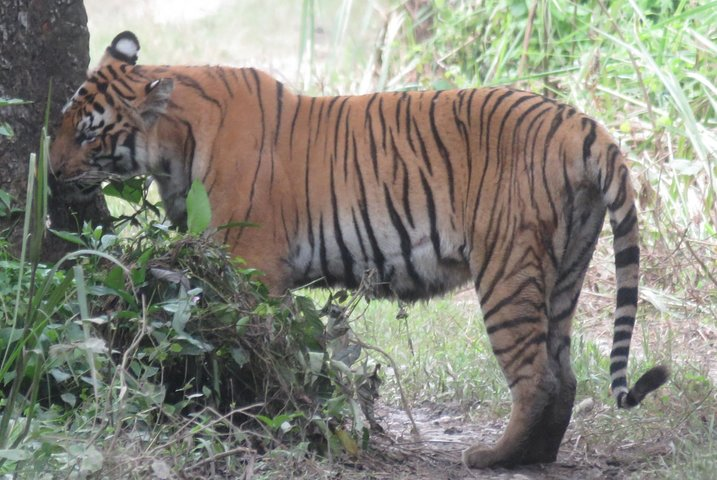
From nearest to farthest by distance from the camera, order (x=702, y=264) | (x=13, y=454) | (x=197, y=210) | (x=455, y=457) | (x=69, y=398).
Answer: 1. (x=13, y=454)
2. (x=69, y=398)
3. (x=197, y=210)
4. (x=455, y=457)
5. (x=702, y=264)

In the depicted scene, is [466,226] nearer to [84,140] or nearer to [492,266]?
[492,266]

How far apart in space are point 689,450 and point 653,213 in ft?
9.43

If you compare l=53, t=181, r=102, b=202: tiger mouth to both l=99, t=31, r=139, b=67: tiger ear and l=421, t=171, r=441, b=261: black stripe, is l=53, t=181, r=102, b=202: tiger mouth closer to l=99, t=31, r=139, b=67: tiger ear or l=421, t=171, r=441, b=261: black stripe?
l=99, t=31, r=139, b=67: tiger ear

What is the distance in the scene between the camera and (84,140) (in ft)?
14.9

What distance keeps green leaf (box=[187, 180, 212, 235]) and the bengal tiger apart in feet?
1.59

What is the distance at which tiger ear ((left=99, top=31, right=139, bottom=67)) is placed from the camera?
187 inches

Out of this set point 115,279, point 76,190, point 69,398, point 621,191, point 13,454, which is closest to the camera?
point 13,454

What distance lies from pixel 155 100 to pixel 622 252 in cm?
199

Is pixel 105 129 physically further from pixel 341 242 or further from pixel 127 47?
pixel 341 242

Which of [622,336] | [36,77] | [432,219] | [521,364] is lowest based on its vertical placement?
[521,364]

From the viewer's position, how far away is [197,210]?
3932 mm

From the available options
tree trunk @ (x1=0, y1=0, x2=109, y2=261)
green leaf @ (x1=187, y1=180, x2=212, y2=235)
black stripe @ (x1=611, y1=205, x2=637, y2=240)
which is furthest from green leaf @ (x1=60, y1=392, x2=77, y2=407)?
black stripe @ (x1=611, y1=205, x2=637, y2=240)

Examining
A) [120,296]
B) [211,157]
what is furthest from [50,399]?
[211,157]

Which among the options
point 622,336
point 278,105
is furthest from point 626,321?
point 278,105
